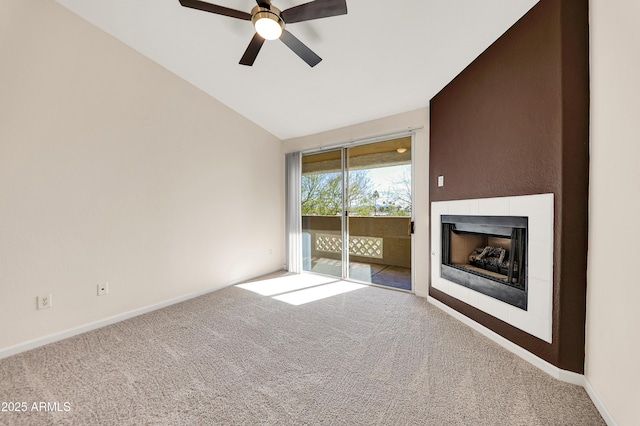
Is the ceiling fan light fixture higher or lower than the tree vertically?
higher

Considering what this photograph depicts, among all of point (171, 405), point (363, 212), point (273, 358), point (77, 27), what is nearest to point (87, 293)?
point (171, 405)

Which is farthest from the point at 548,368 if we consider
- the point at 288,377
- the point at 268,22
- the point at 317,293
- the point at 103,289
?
the point at 103,289

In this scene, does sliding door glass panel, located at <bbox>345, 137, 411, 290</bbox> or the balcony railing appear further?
the balcony railing

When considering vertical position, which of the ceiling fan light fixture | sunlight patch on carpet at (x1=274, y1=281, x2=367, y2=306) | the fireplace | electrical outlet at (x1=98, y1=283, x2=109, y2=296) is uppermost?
the ceiling fan light fixture

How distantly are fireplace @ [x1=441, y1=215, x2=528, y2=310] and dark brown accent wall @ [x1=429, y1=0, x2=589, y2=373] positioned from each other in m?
0.23

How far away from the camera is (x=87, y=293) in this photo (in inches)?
90.0

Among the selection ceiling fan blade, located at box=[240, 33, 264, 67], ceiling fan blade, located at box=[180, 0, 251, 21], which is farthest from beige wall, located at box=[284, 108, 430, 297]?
ceiling fan blade, located at box=[180, 0, 251, 21]

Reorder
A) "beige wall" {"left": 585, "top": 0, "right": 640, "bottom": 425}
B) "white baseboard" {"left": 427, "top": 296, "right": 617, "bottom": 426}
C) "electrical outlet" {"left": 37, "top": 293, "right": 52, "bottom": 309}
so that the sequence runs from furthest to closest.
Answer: "electrical outlet" {"left": 37, "top": 293, "right": 52, "bottom": 309}
"white baseboard" {"left": 427, "top": 296, "right": 617, "bottom": 426}
"beige wall" {"left": 585, "top": 0, "right": 640, "bottom": 425}

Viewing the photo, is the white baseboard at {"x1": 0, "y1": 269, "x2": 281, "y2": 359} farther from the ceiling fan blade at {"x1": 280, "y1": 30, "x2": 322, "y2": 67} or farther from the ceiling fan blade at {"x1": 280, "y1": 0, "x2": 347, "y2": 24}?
the ceiling fan blade at {"x1": 280, "y1": 0, "x2": 347, "y2": 24}

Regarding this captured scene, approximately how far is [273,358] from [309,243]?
2607 mm

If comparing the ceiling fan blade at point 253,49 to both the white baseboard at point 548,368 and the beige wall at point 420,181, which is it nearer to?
the beige wall at point 420,181

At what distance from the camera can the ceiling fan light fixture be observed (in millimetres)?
1726

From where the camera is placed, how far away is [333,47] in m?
2.28

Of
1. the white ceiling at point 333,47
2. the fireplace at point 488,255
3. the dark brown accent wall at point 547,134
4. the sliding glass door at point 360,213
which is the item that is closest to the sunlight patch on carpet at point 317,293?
the sliding glass door at point 360,213
